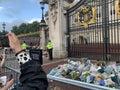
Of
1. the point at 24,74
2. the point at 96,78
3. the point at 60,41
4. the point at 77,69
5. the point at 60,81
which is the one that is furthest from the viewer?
the point at 60,41

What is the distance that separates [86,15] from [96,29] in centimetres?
80

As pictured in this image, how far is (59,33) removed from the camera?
51.4ft

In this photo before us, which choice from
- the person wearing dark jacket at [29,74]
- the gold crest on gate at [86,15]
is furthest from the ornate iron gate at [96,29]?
the person wearing dark jacket at [29,74]

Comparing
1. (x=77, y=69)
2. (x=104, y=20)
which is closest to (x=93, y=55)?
(x=104, y=20)

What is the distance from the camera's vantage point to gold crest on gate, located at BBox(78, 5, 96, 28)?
13.6 m

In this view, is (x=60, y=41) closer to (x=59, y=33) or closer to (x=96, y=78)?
(x=59, y=33)

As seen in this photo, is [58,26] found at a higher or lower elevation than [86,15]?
lower

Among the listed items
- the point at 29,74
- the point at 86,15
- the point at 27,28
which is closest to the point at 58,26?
the point at 86,15

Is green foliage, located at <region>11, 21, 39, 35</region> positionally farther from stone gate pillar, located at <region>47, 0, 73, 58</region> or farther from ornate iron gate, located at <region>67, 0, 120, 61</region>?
ornate iron gate, located at <region>67, 0, 120, 61</region>

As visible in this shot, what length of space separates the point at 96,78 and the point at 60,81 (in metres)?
0.67

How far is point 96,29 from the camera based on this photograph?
13.9 meters

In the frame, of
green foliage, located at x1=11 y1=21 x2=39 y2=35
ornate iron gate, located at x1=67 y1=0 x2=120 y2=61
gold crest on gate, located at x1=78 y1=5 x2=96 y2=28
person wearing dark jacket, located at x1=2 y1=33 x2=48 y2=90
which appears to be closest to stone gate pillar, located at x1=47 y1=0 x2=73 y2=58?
ornate iron gate, located at x1=67 y1=0 x2=120 y2=61

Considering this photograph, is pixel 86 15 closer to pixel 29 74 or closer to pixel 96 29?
pixel 96 29

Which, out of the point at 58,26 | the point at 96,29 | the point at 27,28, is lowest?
the point at 96,29
